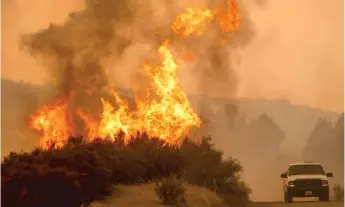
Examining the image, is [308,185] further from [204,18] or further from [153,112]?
[204,18]

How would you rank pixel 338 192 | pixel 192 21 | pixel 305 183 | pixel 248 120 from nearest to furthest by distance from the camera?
pixel 305 183 → pixel 192 21 → pixel 338 192 → pixel 248 120

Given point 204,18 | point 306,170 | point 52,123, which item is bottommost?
point 306,170

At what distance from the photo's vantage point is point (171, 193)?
18.0 meters

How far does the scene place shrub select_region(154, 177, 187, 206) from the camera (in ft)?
58.7

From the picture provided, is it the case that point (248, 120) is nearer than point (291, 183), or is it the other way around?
point (291, 183)

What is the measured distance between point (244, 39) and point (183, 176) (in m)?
6.97

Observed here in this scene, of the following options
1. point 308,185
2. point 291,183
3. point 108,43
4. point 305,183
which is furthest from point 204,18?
point 308,185

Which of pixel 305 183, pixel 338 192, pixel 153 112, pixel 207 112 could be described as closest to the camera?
pixel 305 183

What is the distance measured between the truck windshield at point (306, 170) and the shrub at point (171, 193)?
17.1ft

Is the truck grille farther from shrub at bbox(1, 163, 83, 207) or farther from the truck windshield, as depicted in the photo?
shrub at bbox(1, 163, 83, 207)

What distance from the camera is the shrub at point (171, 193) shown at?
17906 mm

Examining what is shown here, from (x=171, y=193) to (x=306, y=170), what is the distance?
5901 millimetres

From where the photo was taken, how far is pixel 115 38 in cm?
2409

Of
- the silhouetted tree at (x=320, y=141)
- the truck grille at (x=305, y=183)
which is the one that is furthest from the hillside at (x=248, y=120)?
the truck grille at (x=305, y=183)
